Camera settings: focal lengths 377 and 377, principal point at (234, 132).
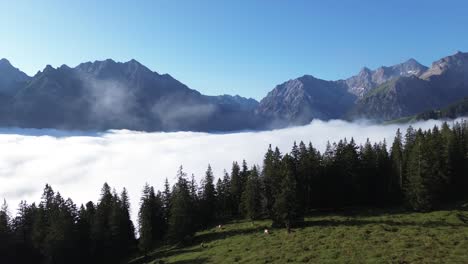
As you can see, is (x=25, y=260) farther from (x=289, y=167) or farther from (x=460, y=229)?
(x=460, y=229)

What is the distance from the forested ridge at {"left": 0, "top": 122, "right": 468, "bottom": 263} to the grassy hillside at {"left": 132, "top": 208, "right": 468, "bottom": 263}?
6919mm

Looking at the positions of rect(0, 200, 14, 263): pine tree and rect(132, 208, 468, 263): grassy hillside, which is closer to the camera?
rect(132, 208, 468, 263): grassy hillside

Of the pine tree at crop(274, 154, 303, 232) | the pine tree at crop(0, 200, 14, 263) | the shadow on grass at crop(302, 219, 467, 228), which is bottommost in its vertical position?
the pine tree at crop(0, 200, 14, 263)

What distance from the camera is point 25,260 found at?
94000mm

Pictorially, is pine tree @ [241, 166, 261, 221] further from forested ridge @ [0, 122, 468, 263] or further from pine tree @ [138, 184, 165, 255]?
pine tree @ [138, 184, 165, 255]

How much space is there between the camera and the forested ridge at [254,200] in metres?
83.4

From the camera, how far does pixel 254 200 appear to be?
293ft

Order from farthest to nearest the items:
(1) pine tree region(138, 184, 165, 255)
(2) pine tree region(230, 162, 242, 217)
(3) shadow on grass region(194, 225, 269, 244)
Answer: (2) pine tree region(230, 162, 242, 217) → (1) pine tree region(138, 184, 165, 255) → (3) shadow on grass region(194, 225, 269, 244)

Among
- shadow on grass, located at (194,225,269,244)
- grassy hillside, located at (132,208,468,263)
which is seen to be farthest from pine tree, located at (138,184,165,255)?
shadow on grass, located at (194,225,269,244)

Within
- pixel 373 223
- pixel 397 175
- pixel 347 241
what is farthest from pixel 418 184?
pixel 347 241

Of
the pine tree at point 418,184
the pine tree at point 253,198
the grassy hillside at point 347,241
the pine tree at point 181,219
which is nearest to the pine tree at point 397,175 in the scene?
the pine tree at point 418,184

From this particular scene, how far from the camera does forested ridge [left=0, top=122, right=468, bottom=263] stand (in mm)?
→ 83438

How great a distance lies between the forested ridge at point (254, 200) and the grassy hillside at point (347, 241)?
692 centimetres

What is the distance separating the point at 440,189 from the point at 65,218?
85020 mm
